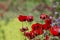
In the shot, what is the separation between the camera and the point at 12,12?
223 inches

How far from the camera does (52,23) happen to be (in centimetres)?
241

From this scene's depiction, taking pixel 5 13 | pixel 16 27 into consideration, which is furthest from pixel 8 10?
pixel 16 27

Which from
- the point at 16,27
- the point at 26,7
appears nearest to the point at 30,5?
the point at 26,7

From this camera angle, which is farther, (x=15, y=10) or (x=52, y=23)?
(x=15, y=10)

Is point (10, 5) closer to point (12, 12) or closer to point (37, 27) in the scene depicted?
point (12, 12)

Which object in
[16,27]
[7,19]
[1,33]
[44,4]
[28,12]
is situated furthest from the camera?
[44,4]

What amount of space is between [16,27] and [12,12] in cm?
152

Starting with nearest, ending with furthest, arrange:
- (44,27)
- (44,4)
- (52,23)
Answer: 1. (44,27)
2. (52,23)
3. (44,4)

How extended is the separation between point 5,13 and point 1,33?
187 cm

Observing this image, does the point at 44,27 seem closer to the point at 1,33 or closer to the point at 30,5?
the point at 1,33

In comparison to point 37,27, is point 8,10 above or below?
below

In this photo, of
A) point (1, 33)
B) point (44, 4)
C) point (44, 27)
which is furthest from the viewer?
point (44, 4)

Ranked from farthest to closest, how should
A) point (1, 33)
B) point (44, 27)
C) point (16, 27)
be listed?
point (16, 27) < point (1, 33) < point (44, 27)

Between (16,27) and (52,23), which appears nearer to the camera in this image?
(52,23)
